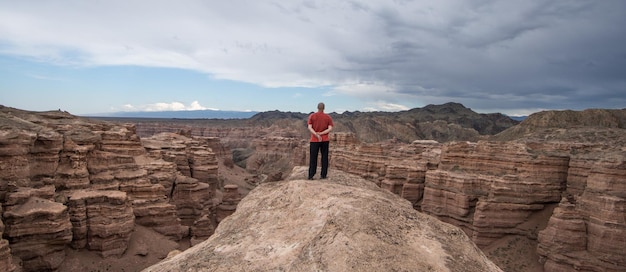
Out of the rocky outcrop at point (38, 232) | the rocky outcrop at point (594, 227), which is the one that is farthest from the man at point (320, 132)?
the rocky outcrop at point (594, 227)

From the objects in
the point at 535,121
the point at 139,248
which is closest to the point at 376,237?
the point at 139,248

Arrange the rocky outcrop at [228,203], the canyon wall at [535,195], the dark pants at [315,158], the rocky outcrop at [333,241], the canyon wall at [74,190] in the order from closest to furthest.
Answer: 1. the rocky outcrop at [333,241]
2. the dark pants at [315,158]
3. the canyon wall at [74,190]
4. the canyon wall at [535,195]
5. the rocky outcrop at [228,203]

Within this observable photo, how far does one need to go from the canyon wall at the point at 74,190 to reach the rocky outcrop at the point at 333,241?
1579 cm

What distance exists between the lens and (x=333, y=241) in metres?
4.82

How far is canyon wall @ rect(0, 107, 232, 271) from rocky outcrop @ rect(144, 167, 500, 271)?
15791 mm

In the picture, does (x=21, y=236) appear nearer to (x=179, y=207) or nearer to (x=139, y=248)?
(x=139, y=248)

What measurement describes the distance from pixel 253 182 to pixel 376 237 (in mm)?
56128

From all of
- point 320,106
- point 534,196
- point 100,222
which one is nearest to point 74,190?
point 100,222

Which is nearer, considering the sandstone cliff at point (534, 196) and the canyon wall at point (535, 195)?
the canyon wall at point (535, 195)

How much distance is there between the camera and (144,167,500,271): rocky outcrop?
4.60 meters

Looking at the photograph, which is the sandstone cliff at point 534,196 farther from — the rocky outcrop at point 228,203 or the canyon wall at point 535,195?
the rocky outcrop at point 228,203

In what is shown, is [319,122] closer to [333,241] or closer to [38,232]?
[333,241]

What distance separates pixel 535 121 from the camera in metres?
68.3

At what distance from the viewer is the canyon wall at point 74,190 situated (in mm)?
19031
